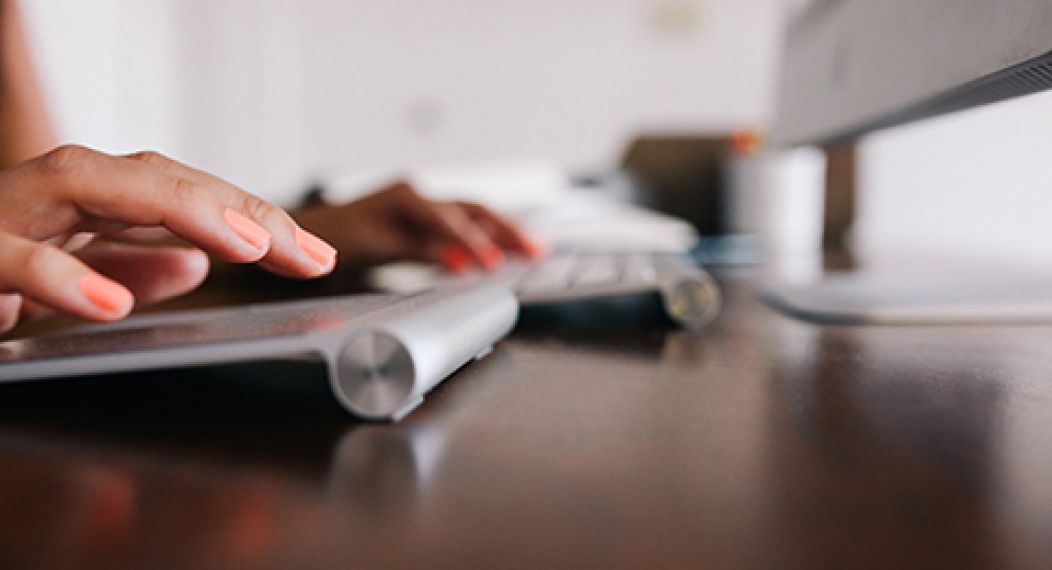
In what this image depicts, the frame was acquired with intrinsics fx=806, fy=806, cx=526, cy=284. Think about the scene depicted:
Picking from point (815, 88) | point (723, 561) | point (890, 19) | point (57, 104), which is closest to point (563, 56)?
point (57, 104)

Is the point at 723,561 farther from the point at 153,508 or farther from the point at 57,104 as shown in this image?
the point at 57,104

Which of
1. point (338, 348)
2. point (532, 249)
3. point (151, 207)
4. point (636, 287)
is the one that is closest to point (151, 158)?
point (151, 207)

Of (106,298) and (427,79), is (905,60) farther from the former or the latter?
(427,79)

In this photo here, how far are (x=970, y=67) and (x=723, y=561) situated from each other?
0.37 meters

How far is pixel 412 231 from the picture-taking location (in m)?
0.91

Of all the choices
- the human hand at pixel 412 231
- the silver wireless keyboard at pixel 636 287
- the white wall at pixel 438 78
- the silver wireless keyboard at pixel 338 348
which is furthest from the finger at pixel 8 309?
the white wall at pixel 438 78

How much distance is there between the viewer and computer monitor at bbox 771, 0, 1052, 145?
396 millimetres

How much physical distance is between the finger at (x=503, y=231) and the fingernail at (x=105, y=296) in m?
0.63

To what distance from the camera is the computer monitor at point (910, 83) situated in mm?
409

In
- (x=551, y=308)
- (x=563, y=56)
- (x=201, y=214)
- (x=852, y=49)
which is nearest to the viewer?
(x=201, y=214)

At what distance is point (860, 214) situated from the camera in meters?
1.60

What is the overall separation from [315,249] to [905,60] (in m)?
0.42

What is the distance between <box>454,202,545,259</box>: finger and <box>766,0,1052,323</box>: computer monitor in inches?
12.1

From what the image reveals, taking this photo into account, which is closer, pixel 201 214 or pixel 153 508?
pixel 153 508
